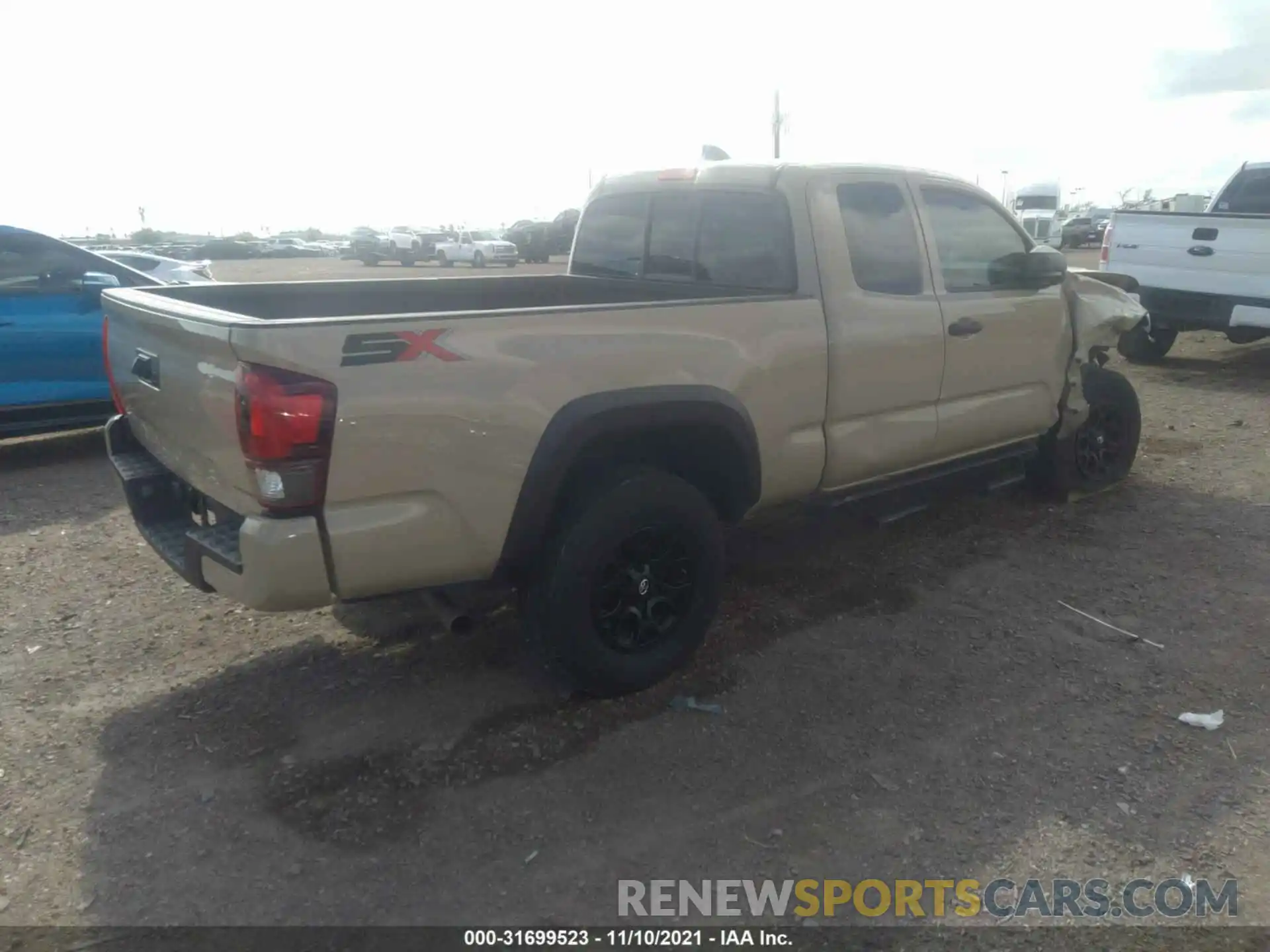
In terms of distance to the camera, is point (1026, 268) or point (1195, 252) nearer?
point (1026, 268)

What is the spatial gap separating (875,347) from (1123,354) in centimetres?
793

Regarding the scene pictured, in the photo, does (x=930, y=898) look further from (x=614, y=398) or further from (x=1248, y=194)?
(x=1248, y=194)

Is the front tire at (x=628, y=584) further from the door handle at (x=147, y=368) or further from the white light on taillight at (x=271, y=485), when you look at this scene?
the door handle at (x=147, y=368)

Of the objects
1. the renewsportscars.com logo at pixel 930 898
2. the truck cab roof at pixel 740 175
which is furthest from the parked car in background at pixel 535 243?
the renewsportscars.com logo at pixel 930 898

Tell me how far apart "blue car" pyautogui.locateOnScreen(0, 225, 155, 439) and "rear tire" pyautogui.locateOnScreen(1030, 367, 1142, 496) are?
5861 mm

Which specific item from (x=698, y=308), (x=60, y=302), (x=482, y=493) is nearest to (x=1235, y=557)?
(x=698, y=308)

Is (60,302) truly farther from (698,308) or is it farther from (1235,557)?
(1235,557)

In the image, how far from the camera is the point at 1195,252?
899 centimetres

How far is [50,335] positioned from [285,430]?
5.02 metres

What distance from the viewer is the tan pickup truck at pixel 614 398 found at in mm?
2846

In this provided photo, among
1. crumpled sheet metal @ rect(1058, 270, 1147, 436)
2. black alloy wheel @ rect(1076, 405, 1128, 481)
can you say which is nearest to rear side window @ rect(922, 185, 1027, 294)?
crumpled sheet metal @ rect(1058, 270, 1147, 436)

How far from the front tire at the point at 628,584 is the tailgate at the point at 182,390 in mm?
1000

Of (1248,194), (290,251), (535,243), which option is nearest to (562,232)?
(535,243)

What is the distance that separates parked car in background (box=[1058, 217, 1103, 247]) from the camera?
4362 centimetres
